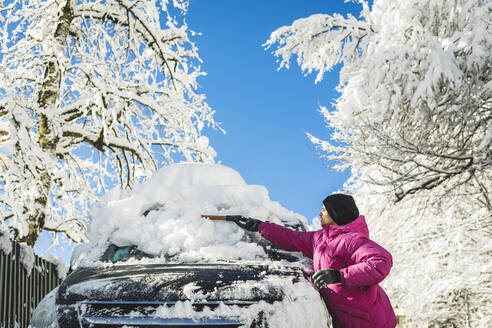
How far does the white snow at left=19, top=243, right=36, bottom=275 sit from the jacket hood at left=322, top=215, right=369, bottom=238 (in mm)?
5281

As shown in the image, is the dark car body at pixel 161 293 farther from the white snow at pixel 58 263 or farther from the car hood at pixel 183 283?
the white snow at pixel 58 263

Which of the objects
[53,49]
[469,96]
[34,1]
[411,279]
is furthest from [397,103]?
[34,1]

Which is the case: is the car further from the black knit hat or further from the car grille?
the black knit hat

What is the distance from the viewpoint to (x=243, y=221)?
3172 mm

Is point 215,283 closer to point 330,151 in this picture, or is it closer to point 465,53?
point 465,53

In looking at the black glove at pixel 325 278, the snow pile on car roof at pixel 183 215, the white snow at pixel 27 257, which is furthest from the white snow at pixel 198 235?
the white snow at pixel 27 257

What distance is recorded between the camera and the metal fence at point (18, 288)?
6128mm

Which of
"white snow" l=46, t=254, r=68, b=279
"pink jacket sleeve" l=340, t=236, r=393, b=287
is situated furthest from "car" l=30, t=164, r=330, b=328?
"white snow" l=46, t=254, r=68, b=279

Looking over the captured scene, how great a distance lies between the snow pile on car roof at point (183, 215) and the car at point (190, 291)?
0.6 inches

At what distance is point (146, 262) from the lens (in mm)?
2850

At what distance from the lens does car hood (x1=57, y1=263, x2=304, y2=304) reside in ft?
7.77

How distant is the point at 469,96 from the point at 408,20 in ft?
5.26

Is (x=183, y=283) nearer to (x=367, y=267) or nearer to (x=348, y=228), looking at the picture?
(x=367, y=267)

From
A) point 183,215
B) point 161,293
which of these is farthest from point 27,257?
point 161,293
